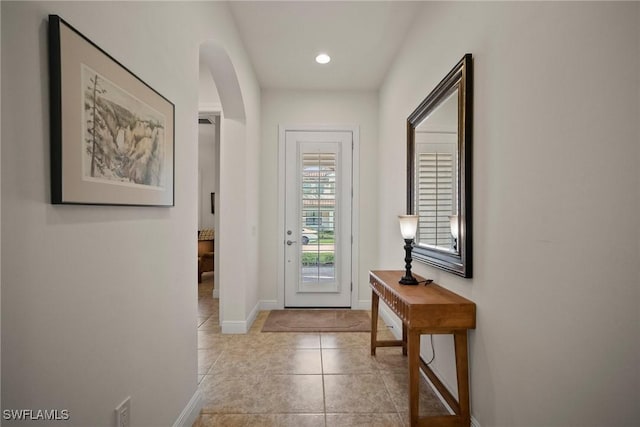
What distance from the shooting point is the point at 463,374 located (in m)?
1.66

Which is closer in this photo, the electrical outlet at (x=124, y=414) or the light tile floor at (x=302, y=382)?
the electrical outlet at (x=124, y=414)

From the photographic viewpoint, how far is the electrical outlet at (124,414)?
3.82 feet

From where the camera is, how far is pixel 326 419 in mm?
1854

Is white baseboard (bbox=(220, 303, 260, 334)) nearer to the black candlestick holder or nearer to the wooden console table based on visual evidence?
the black candlestick holder

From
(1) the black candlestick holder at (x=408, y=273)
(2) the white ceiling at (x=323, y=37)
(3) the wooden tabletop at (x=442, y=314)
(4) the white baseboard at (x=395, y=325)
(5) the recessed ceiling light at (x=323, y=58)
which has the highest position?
(2) the white ceiling at (x=323, y=37)

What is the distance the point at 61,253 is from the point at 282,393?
169cm

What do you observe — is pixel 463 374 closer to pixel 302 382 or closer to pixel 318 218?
pixel 302 382

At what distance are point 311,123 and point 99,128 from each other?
310cm

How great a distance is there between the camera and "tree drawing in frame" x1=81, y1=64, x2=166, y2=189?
3.22ft

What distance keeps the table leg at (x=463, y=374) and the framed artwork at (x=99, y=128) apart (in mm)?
1622

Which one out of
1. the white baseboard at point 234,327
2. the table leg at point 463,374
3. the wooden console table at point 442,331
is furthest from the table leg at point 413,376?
the white baseboard at point 234,327

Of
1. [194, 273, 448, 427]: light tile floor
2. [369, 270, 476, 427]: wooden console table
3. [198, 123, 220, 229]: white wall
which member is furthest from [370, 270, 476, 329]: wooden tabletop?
[198, 123, 220, 229]: white wall

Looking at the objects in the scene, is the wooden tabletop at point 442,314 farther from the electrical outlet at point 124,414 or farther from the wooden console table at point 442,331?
the electrical outlet at point 124,414

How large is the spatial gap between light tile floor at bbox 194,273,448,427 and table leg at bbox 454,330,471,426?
0.30m
